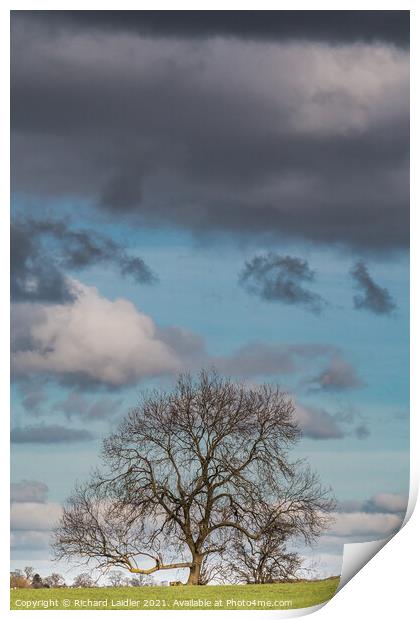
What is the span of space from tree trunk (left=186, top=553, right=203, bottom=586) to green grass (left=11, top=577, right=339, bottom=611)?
1.67 ft

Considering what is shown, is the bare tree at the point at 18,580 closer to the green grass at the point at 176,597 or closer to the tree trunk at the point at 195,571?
the green grass at the point at 176,597

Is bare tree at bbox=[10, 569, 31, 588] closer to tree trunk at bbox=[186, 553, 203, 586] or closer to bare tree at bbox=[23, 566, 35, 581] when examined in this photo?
bare tree at bbox=[23, 566, 35, 581]

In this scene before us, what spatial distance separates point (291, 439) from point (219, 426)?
1.25 metres

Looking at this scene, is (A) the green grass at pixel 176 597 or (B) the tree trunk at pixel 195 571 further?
(B) the tree trunk at pixel 195 571

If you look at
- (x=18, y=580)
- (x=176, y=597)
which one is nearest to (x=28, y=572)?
(x=18, y=580)

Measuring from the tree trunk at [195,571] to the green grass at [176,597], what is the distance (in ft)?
1.67

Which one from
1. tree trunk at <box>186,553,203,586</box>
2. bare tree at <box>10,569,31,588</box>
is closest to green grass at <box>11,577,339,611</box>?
bare tree at <box>10,569,31,588</box>

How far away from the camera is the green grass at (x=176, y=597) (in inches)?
571

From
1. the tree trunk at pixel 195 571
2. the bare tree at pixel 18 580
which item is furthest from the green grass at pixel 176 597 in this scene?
the tree trunk at pixel 195 571

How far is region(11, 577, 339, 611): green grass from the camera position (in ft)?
47.6

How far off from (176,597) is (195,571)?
37.8 inches

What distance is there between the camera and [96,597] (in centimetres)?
1470
